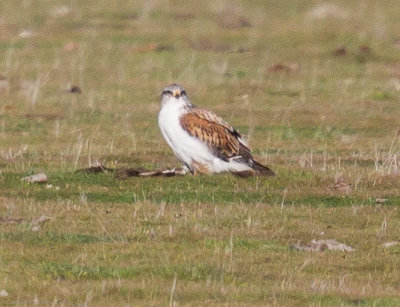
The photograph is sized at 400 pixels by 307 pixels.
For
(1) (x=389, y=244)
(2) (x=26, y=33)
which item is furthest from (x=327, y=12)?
(1) (x=389, y=244)

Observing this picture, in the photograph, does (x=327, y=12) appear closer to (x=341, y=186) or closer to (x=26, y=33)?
(x=26, y=33)

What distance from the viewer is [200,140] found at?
655 inches

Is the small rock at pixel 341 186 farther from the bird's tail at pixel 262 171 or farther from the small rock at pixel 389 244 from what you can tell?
the small rock at pixel 389 244

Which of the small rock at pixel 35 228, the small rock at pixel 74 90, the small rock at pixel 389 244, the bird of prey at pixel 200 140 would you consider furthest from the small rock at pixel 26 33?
the small rock at pixel 389 244

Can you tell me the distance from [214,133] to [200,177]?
2.12 feet

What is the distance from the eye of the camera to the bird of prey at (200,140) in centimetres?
1659

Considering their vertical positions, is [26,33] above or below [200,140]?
above

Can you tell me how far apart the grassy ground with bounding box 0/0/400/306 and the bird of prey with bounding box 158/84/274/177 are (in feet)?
1.04

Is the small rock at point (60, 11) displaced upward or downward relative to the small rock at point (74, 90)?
upward

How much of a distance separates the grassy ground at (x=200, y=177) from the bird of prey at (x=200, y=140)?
12.4 inches

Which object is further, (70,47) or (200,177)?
(70,47)

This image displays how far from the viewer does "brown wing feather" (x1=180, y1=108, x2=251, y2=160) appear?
16617mm

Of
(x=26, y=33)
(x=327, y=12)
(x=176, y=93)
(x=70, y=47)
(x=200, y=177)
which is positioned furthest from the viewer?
(x=327, y=12)

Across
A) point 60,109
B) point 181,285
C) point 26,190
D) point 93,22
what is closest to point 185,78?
point 60,109
